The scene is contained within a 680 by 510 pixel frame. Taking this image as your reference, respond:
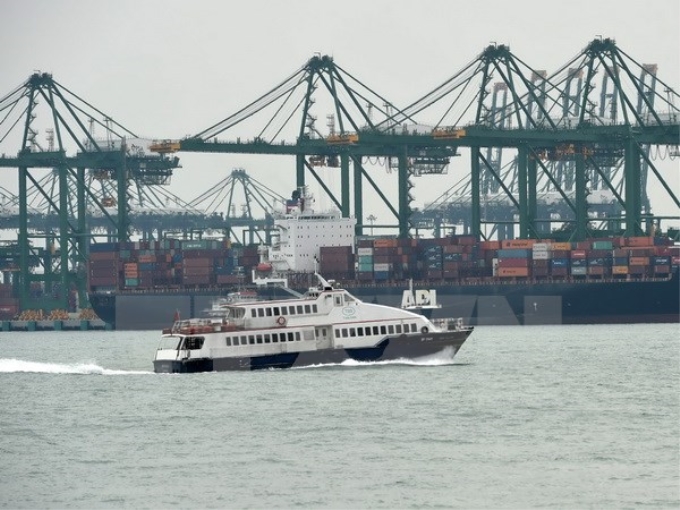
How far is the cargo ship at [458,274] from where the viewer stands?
473 ft

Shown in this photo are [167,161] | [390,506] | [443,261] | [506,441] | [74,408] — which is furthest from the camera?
[167,161]

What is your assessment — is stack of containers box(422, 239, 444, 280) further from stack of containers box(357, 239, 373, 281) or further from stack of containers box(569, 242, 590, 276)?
stack of containers box(569, 242, 590, 276)

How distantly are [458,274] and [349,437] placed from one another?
10004 cm

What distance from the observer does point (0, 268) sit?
187875 mm

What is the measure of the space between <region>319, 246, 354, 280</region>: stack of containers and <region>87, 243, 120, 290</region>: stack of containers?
24925 mm

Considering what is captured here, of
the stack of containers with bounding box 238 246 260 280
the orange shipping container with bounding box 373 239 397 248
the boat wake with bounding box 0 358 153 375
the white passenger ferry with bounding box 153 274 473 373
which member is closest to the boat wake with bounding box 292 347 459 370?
the white passenger ferry with bounding box 153 274 473 373

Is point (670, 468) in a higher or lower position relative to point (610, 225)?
lower

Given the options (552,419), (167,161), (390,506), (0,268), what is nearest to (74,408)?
(552,419)

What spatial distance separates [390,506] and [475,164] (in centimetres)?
12018

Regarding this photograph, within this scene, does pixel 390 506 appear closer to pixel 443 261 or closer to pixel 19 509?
pixel 19 509

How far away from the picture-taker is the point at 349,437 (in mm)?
51750

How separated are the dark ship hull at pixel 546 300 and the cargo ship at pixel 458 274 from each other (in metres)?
0.08

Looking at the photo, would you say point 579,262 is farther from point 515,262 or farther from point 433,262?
point 433,262

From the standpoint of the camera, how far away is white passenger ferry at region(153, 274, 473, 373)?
70.0 m
